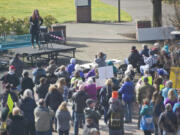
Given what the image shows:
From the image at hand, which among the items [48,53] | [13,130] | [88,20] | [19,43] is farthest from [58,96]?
Answer: [88,20]

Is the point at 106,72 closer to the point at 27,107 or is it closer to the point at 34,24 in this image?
the point at 27,107

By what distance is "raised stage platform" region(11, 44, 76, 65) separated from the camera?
80.6 ft

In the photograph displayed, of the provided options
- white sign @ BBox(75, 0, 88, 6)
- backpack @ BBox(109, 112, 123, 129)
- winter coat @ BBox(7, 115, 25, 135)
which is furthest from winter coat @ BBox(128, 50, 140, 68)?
white sign @ BBox(75, 0, 88, 6)

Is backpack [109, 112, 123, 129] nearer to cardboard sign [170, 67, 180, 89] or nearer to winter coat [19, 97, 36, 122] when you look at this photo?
winter coat [19, 97, 36, 122]

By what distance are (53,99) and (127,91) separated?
2.60m

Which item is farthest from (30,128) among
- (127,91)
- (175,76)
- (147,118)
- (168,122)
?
(175,76)

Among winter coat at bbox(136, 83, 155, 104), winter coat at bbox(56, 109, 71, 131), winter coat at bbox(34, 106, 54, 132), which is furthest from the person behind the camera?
winter coat at bbox(136, 83, 155, 104)

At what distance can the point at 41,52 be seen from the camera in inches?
968

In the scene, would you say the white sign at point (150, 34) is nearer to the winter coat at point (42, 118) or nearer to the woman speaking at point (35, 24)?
the woman speaking at point (35, 24)

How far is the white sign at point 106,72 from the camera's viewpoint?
18344 millimetres

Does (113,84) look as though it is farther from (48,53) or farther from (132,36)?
(132,36)

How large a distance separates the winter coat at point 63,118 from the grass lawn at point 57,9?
26.4 m

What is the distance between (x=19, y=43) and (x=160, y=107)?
550 inches

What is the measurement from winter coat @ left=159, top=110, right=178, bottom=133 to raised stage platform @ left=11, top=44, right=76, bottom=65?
466 inches
